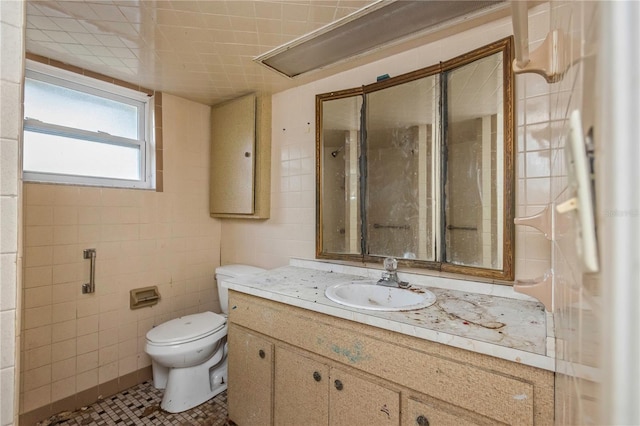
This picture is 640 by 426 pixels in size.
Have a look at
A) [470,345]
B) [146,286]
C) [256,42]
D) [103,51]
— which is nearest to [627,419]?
[470,345]

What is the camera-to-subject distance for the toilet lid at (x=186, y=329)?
1636 millimetres

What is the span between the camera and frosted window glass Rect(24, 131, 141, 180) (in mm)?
1629

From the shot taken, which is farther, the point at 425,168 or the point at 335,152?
the point at 335,152

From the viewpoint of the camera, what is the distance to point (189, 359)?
65.4 inches

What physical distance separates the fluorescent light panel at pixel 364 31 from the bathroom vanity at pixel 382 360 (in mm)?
1209

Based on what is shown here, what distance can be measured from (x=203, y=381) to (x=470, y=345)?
164 cm

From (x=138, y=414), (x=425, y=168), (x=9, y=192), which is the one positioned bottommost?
(x=138, y=414)

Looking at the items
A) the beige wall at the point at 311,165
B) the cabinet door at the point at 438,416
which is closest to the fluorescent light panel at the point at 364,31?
the beige wall at the point at 311,165

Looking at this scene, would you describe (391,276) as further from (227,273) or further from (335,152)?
(227,273)

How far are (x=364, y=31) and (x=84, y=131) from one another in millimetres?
1781

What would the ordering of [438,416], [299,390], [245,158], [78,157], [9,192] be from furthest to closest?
[245,158] → [78,157] → [299,390] → [438,416] → [9,192]

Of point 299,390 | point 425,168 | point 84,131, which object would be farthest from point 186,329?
point 425,168

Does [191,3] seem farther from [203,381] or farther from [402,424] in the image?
[203,381]

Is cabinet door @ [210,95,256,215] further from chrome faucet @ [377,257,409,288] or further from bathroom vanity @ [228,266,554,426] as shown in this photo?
chrome faucet @ [377,257,409,288]
